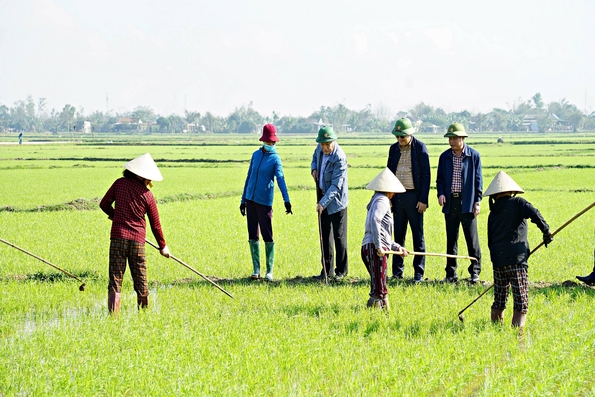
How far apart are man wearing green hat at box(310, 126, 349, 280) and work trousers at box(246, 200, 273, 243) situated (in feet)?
2.13

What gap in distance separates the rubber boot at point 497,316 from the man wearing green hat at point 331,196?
91.6 inches

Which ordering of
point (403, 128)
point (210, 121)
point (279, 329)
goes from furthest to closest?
point (210, 121)
point (403, 128)
point (279, 329)

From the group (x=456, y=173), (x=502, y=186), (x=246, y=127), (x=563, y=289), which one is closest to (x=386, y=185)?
(x=502, y=186)

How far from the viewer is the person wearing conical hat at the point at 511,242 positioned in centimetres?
607

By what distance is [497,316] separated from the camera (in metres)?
6.39

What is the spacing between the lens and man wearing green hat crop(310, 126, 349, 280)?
8430mm

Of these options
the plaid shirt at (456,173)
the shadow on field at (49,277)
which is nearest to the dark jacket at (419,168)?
the plaid shirt at (456,173)

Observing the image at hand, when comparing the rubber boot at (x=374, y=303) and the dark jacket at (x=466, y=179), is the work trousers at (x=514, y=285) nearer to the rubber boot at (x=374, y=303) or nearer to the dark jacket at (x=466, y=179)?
the rubber boot at (x=374, y=303)

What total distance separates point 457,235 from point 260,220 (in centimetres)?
242

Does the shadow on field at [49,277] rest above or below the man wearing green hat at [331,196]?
below

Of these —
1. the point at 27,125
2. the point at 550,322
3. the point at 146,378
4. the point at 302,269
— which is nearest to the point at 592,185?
the point at 302,269

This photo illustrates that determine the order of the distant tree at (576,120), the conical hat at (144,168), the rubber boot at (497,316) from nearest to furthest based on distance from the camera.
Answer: the rubber boot at (497,316), the conical hat at (144,168), the distant tree at (576,120)

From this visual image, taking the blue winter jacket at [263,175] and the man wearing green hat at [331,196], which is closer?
the man wearing green hat at [331,196]

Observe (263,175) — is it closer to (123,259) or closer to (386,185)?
(386,185)
